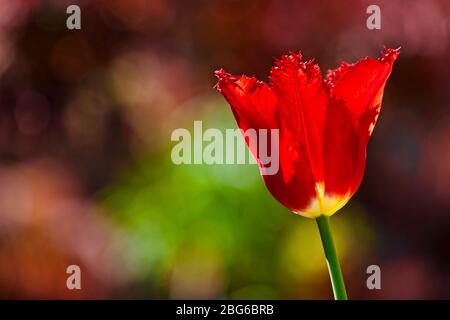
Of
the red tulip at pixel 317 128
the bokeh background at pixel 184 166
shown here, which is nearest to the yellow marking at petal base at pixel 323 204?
the red tulip at pixel 317 128

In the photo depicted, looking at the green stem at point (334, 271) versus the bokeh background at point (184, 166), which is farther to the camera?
the bokeh background at point (184, 166)

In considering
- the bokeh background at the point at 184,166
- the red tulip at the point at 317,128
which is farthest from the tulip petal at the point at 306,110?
the bokeh background at the point at 184,166

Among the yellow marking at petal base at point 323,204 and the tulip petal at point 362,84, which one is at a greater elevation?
the tulip petal at point 362,84

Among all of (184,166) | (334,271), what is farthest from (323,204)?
(184,166)

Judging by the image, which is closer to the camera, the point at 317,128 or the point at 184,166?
the point at 317,128

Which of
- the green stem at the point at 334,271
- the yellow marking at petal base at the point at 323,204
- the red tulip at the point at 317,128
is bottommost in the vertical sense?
the green stem at the point at 334,271

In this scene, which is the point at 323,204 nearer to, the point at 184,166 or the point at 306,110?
the point at 306,110

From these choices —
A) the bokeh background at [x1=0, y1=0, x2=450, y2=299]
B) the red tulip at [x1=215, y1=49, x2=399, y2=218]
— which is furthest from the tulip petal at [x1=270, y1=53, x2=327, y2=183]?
the bokeh background at [x1=0, y1=0, x2=450, y2=299]

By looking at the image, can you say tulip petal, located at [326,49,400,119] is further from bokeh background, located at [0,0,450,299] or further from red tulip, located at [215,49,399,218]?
bokeh background, located at [0,0,450,299]

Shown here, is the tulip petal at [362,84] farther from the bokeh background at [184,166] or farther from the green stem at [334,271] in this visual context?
the bokeh background at [184,166]
